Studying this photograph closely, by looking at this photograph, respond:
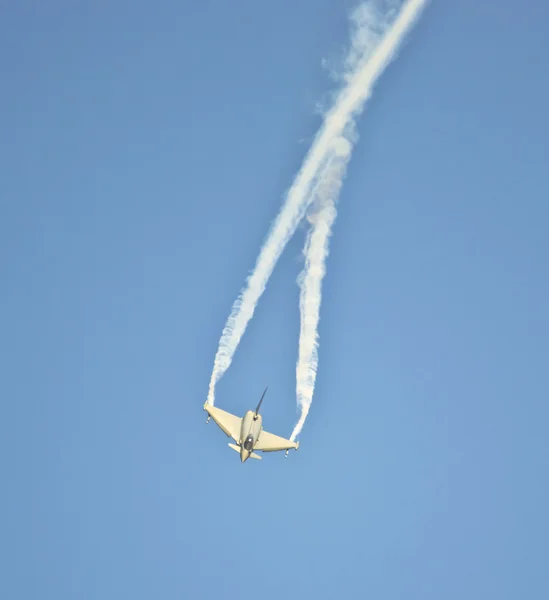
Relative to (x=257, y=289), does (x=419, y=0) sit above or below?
above

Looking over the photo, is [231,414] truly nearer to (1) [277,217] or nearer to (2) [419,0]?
(1) [277,217]

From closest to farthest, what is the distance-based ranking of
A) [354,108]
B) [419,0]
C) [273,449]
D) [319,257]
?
1. [419,0]
2. [354,108]
3. [319,257]
4. [273,449]

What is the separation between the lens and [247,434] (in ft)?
208

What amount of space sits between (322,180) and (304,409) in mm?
13399

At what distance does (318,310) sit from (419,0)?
17869mm

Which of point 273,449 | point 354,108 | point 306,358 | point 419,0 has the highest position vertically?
point 419,0

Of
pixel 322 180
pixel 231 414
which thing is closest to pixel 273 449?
pixel 231 414

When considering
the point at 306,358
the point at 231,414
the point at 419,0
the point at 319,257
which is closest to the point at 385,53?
the point at 419,0

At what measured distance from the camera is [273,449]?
218 feet

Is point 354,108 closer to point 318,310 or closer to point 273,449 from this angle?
point 318,310

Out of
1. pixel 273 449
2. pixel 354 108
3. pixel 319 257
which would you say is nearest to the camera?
pixel 354 108

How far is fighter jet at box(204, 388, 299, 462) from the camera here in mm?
63438

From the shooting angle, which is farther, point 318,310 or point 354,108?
point 318,310

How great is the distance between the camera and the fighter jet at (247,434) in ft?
208
